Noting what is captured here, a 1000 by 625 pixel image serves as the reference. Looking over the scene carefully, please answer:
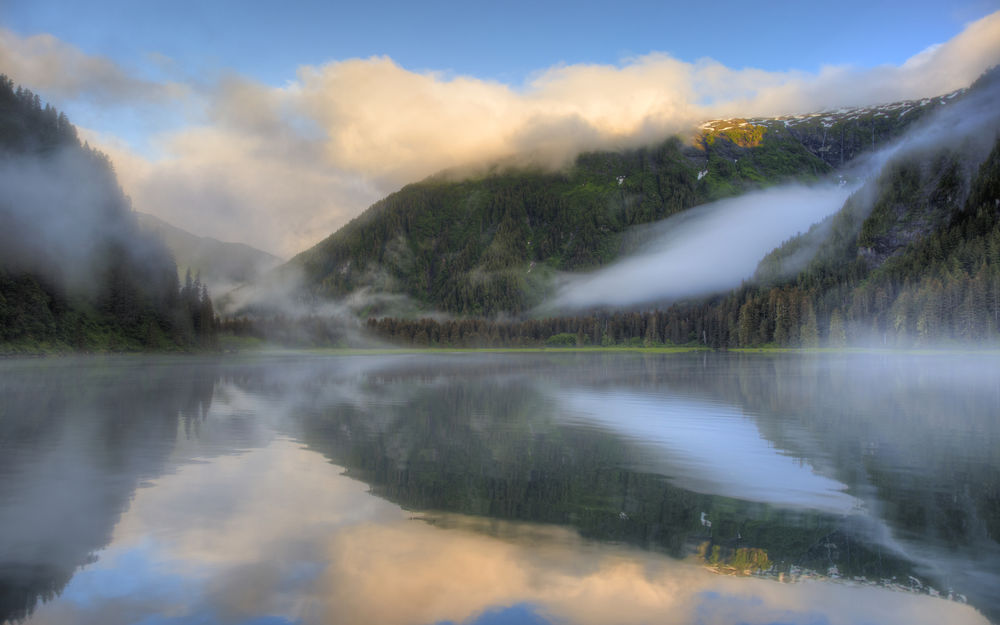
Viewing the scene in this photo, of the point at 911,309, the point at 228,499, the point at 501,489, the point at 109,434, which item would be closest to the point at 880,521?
the point at 501,489

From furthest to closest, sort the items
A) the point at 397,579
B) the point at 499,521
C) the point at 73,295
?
the point at 73,295 < the point at 499,521 < the point at 397,579

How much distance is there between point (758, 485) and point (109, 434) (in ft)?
81.5

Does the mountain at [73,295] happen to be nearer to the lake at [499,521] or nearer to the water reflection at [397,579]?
the lake at [499,521]

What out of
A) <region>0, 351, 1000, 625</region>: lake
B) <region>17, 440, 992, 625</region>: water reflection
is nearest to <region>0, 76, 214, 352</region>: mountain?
<region>0, 351, 1000, 625</region>: lake

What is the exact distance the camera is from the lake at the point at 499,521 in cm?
973

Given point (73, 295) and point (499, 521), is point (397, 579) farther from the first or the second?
point (73, 295)

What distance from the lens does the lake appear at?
31.9ft

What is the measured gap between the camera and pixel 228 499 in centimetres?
1573

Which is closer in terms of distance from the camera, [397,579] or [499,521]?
[397,579]

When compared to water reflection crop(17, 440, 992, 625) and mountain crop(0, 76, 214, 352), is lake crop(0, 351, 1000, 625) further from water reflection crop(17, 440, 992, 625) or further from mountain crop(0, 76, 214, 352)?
mountain crop(0, 76, 214, 352)

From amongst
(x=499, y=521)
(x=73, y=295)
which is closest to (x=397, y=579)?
(x=499, y=521)

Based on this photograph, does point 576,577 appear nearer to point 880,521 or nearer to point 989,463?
point 880,521

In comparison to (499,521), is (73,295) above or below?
A: above

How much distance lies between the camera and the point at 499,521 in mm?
13930
